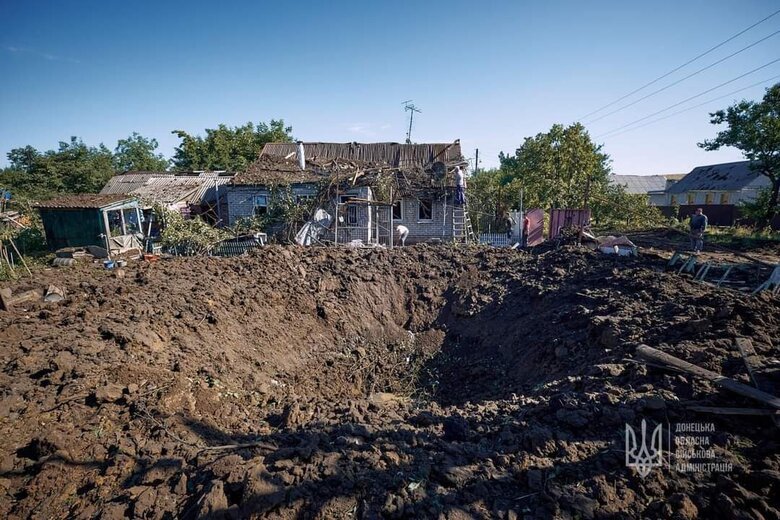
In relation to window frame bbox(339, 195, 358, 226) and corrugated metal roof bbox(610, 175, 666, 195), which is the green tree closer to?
window frame bbox(339, 195, 358, 226)

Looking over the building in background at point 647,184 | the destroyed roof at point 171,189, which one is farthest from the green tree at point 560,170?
the building in background at point 647,184

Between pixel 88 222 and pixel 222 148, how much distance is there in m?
17.1

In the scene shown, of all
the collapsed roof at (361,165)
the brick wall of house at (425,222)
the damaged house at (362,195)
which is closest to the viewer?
the damaged house at (362,195)

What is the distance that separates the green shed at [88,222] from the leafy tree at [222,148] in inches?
606

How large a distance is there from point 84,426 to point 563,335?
6997 mm

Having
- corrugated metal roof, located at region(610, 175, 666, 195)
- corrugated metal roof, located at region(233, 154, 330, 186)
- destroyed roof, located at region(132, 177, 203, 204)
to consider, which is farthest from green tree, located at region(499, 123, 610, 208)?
corrugated metal roof, located at region(610, 175, 666, 195)

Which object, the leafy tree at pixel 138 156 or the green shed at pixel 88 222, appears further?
the leafy tree at pixel 138 156

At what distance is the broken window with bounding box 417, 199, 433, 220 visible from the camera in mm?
16719

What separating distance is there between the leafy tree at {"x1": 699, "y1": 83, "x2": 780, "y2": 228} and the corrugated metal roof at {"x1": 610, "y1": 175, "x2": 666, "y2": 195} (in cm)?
2833

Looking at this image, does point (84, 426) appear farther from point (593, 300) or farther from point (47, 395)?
point (593, 300)

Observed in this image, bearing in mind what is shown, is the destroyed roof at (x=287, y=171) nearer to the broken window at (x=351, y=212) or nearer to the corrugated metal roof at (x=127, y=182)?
the broken window at (x=351, y=212)

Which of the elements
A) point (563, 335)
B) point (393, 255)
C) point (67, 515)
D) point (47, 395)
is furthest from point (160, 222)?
point (563, 335)

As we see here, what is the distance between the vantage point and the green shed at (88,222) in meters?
14.0

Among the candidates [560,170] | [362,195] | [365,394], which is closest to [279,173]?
[362,195]
